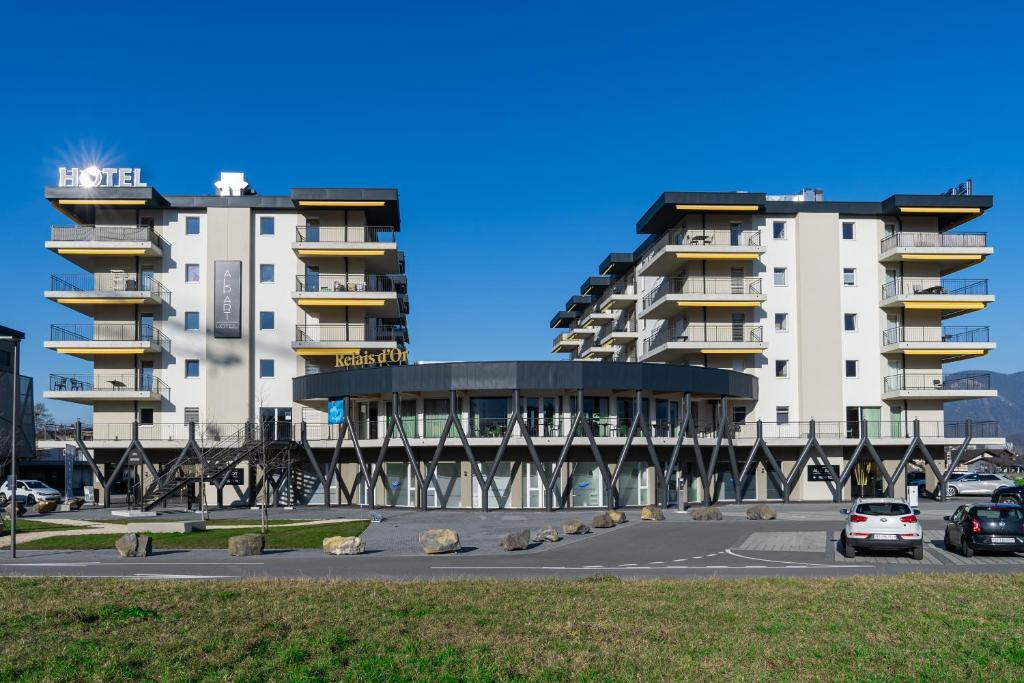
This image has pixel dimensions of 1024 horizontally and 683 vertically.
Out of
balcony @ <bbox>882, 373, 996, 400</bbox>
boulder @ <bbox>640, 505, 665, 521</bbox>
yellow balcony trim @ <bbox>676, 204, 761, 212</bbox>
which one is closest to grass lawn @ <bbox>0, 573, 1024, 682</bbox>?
boulder @ <bbox>640, 505, 665, 521</bbox>

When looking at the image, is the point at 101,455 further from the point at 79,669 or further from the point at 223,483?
Result: the point at 79,669

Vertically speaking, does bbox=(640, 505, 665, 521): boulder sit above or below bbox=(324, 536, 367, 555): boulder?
below

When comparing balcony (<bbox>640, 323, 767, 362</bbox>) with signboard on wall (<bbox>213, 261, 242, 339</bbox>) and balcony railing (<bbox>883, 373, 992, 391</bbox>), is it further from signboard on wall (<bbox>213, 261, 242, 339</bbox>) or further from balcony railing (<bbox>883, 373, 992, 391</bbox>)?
signboard on wall (<bbox>213, 261, 242, 339</bbox>)

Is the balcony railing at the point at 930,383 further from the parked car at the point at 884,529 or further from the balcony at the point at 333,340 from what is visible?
the parked car at the point at 884,529

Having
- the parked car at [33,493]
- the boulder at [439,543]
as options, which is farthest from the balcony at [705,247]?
the parked car at [33,493]

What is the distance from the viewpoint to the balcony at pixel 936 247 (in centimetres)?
6134

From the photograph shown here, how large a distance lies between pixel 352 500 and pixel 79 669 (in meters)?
43.5

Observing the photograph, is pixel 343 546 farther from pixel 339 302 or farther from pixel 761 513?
pixel 339 302

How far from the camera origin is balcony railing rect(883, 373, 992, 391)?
61406 mm

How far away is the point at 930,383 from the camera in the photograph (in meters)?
62.6

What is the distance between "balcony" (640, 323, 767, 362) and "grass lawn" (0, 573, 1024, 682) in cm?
4104

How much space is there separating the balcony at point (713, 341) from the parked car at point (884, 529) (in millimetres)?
33346

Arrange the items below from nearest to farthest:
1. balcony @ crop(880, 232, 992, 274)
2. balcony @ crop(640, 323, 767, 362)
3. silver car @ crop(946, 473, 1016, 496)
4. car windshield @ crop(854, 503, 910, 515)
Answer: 1. car windshield @ crop(854, 503, 910, 515)
2. balcony @ crop(640, 323, 767, 362)
3. balcony @ crop(880, 232, 992, 274)
4. silver car @ crop(946, 473, 1016, 496)

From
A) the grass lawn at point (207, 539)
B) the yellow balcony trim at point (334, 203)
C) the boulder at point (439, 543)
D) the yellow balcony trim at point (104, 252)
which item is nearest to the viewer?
the boulder at point (439, 543)
